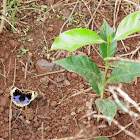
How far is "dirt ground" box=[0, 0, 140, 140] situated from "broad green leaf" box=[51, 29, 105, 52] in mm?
565

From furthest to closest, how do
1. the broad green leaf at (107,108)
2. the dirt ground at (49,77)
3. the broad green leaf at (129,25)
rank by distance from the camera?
the dirt ground at (49,77) < the broad green leaf at (107,108) < the broad green leaf at (129,25)

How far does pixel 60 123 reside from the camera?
6.09 ft

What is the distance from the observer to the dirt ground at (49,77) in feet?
5.99

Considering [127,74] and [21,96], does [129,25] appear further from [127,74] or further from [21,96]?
[21,96]

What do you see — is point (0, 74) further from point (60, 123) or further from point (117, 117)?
point (117, 117)

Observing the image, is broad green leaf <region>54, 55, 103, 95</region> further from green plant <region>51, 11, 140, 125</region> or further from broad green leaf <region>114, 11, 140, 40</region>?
broad green leaf <region>114, 11, 140, 40</region>

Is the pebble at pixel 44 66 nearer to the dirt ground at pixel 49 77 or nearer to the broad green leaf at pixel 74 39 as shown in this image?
the dirt ground at pixel 49 77

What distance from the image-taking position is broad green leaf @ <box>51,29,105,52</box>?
1.33 m

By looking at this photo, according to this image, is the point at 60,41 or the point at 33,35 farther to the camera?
the point at 33,35

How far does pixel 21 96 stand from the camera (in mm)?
1961

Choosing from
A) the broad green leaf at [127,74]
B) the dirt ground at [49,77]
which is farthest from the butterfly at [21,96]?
the broad green leaf at [127,74]

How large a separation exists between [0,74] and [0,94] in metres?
0.19

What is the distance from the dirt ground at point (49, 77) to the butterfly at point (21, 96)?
51 millimetres

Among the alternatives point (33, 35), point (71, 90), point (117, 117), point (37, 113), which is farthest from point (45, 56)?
point (117, 117)
